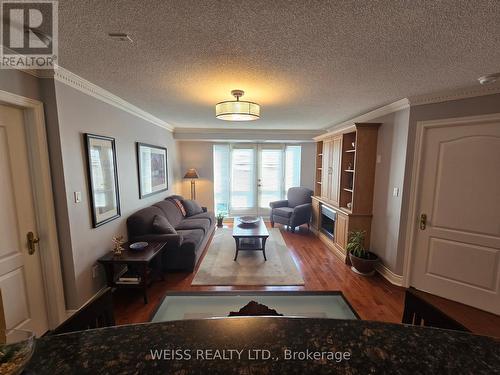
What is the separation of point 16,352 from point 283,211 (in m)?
4.73

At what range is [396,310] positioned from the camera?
2.41 metres

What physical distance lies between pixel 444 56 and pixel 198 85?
81.8 inches

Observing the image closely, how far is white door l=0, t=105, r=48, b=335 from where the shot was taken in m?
1.71

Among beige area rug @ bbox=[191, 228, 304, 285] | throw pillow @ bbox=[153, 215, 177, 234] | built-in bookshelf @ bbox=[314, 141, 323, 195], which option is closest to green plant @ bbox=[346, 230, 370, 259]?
beige area rug @ bbox=[191, 228, 304, 285]

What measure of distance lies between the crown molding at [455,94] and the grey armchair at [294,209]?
2.91 m

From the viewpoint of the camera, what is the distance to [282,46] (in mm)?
1498

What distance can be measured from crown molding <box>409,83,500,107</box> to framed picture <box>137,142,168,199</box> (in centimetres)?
384

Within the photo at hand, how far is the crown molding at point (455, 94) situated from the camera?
2.19 meters

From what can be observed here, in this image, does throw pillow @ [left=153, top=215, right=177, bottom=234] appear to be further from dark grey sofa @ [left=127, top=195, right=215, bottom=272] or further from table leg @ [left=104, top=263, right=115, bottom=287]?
table leg @ [left=104, top=263, right=115, bottom=287]

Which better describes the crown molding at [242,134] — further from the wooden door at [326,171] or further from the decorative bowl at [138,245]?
the decorative bowl at [138,245]

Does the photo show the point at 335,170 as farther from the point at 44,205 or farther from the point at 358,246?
the point at 44,205

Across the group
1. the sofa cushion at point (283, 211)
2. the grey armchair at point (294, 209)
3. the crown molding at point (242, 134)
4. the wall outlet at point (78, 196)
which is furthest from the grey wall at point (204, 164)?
the wall outlet at point (78, 196)

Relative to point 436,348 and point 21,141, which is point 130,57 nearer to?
point 21,141

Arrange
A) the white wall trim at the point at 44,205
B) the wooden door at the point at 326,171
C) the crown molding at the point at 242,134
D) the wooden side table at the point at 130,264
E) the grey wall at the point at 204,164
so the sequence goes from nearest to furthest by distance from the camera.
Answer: the white wall trim at the point at 44,205 → the wooden side table at the point at 130,264 → the wooden door at the point at 326,171 → the crown molding at the point at 242,134 → the grey wall at the point at 204,164
